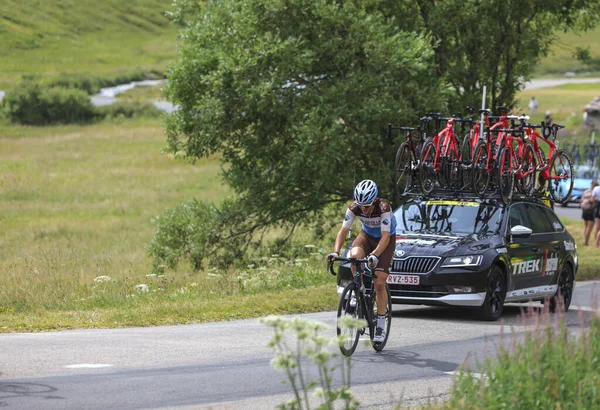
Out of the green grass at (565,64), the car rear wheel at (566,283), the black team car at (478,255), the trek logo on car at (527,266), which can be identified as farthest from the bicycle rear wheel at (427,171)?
the green grass at (565,64)

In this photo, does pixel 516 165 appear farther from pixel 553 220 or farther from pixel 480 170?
pixel 553 220

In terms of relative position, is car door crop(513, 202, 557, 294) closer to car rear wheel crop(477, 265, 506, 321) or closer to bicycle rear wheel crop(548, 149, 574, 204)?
car rear wheel crop(477, 265, 506, 321)

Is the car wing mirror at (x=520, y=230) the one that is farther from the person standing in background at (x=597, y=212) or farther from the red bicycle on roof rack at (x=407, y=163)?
the person standing in background at (x=597, y=212)

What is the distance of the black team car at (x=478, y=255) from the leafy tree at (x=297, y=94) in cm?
657

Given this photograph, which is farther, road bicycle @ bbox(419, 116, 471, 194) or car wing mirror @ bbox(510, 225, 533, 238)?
road bicycle @ bbox(419, 116, 471, 194)

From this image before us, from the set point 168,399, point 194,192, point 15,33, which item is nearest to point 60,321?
point 168,399

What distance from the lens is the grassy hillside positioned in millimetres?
103938

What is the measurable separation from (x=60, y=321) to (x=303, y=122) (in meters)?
10.4

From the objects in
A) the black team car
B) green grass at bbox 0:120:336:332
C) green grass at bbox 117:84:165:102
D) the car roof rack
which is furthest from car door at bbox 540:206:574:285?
green grass at bbox 117:84:165:102

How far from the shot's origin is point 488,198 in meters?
16.2

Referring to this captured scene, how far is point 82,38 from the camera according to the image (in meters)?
136

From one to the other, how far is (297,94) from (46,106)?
61373 mm

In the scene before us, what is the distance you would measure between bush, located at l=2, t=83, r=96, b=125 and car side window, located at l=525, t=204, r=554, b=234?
66399mm

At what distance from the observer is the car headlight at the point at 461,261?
14555mm
